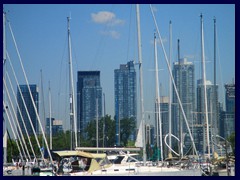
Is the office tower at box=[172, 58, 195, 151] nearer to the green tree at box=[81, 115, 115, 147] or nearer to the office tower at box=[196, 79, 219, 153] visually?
the office tower at box=[196, 79, 219, 153]

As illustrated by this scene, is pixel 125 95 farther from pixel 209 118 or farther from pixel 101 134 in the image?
pixel 209 118

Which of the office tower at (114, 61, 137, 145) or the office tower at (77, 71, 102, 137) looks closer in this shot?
the office tower at (77, 71, 102, 137)

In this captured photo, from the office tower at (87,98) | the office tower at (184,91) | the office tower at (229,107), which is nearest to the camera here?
the office tower at (184,91)

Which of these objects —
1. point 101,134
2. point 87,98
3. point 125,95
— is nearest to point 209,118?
point 101,134

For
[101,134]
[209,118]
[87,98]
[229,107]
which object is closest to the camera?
[209,118]

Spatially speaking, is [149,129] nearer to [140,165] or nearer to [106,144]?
[106,144]

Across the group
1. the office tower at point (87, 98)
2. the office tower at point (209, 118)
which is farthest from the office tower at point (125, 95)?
the office tower at point (209, 118)

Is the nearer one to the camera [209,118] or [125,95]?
[209,118]

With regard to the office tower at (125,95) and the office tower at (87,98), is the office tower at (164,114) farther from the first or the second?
the office tower at (125,95)

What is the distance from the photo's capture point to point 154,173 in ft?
62.7

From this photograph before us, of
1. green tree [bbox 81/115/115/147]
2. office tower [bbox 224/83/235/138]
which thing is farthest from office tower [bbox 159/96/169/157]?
green tree [bbox 81/115/115/147]

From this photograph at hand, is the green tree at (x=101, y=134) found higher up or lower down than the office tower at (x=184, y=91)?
lower down

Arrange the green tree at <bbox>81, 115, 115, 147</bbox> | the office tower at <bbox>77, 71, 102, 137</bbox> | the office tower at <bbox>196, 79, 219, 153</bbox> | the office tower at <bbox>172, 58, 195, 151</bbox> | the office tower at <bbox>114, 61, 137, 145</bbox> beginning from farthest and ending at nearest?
the office tower at <bbox>114, 61, 137, 145</bbox> < the office tower at <bbox>77, 71, 102, 137</bbox> < the green tree at <bbox>81, 115, 115, 147</bbox> < the office tower at <bbox>172, 58, 195, 151</bbox> < the office tower at <bbox>196, 79, 219, 153</bbox>
